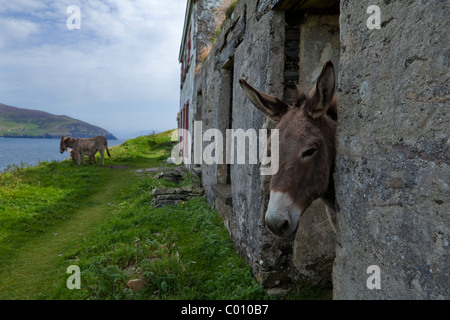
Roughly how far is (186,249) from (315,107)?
319 centimetres

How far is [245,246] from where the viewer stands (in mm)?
3820

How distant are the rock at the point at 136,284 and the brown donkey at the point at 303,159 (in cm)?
231

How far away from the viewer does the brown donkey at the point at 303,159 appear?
1712 mm

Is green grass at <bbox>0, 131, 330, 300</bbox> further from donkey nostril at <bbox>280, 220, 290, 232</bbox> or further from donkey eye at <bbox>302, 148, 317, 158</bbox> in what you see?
donkey eye at <bbox>302, 148, 317, 158</bbox>

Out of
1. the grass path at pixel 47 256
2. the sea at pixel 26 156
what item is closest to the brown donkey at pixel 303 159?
the grass path at pixel 47 256

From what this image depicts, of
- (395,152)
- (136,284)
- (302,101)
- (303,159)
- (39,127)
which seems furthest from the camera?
(39,127)

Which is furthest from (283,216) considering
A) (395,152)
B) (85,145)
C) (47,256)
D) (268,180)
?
(85,145)

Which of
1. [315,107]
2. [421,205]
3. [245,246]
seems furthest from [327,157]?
[245,246]

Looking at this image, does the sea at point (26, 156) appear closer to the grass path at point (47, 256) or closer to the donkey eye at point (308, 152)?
the grass path at point (47, 256)

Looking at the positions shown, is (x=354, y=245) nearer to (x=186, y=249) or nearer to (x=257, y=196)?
(x=257, y=196)

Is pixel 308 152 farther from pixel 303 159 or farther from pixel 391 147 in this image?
pixel 391 147

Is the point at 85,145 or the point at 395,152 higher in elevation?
the point at 85,145

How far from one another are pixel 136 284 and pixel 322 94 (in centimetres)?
297

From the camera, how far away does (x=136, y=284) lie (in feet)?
10.9
